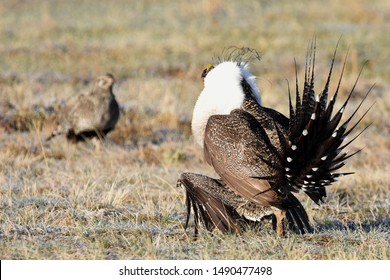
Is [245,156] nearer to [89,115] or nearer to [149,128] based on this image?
[89,115]

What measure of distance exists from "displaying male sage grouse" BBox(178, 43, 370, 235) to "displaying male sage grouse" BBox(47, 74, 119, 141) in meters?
3.56

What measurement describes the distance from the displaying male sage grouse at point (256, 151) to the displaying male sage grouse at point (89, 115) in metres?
3.56

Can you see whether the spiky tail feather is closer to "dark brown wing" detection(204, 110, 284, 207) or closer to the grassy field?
"dark brown wing" detection(204, 110, 284, 207)

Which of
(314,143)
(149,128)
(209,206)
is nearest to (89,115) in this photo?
(149,128)

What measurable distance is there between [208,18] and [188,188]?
16186 mm

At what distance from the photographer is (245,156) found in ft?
17.2

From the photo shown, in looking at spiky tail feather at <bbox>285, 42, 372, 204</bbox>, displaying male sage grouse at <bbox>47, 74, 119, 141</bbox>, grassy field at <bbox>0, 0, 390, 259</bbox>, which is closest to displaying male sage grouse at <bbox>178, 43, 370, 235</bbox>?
spiky tail feather at <bbox>285, 42, 372, 204</bbox>

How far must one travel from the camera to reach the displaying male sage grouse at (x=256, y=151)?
4.99 m

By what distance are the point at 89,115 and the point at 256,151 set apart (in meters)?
4.34

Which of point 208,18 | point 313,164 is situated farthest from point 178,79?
point 313,164

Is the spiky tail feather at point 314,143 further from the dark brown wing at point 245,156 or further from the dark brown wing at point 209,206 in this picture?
the dark brown wing at point 209,206

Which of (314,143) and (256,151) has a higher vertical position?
(314,143)
